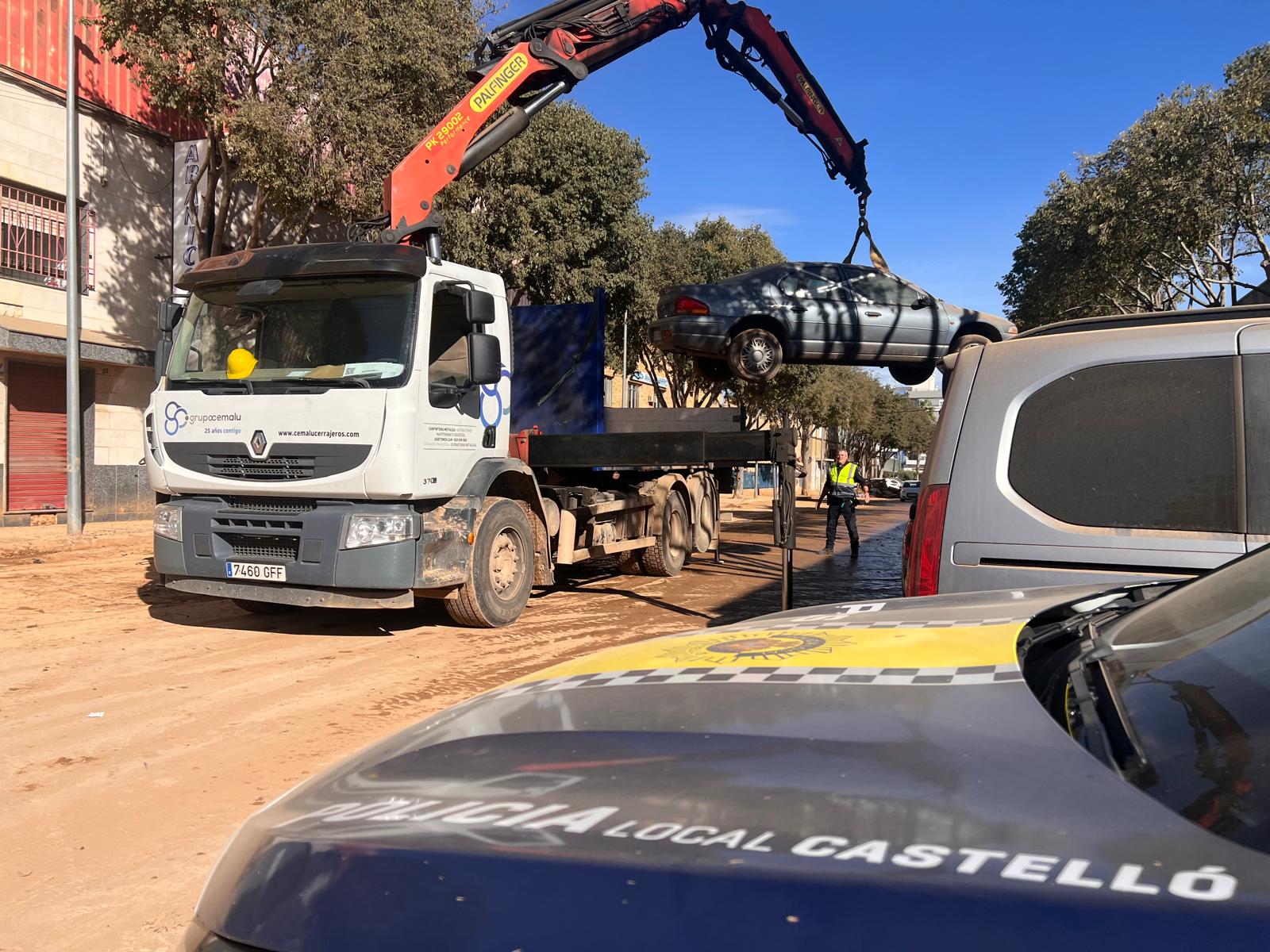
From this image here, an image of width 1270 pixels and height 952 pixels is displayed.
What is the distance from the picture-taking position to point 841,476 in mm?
15484

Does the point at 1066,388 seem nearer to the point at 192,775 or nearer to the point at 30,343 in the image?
the point at 192,775

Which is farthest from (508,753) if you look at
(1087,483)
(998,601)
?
(1087,483)

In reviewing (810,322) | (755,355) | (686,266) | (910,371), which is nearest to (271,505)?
(755,355)

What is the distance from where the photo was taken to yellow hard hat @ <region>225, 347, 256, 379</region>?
7191 mm

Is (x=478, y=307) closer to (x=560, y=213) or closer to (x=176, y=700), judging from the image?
(x=176, y=700)

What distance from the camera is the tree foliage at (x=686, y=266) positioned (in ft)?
91.0

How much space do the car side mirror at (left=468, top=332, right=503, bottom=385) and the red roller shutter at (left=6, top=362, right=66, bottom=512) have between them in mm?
13905

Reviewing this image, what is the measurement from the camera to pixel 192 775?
4.35m

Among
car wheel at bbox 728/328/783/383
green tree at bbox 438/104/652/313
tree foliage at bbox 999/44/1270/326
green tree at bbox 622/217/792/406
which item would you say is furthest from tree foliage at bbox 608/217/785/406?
car wheel at bbox 728/328/783/383

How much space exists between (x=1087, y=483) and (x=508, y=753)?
105 inches

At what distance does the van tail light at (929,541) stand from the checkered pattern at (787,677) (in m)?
1.99

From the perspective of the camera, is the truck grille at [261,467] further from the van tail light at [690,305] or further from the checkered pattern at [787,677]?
the van tail light at [690,305]

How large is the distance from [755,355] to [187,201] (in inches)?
449

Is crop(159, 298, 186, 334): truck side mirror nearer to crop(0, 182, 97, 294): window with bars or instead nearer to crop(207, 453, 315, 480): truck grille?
crop(207, 453, 315, 480): truck grille
